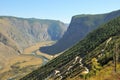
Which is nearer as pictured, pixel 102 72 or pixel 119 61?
pixel 102 72

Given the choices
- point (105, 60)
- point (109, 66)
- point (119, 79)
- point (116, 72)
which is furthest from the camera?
point (105, 60)

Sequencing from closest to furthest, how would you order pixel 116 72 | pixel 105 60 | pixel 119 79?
pixel 119 79 < pixel 116 72 < pixel 105 60

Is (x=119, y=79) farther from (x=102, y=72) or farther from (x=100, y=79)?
(x=102, y=72)

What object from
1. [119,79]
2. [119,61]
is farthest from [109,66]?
[119,79]

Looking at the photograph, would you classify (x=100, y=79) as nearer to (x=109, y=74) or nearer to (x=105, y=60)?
(x=109, y=74)

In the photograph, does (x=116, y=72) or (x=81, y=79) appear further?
(x=81, y=79)

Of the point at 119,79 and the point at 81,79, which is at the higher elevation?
the point at 119,79

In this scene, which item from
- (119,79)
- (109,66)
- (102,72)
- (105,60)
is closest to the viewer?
(119,79)

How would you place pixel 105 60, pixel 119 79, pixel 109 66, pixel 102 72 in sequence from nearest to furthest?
pixel 119 79 < pixel 102 72 < pixel 109 66 < pixel 105 60

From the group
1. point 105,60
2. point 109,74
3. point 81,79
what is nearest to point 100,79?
point 109,74
